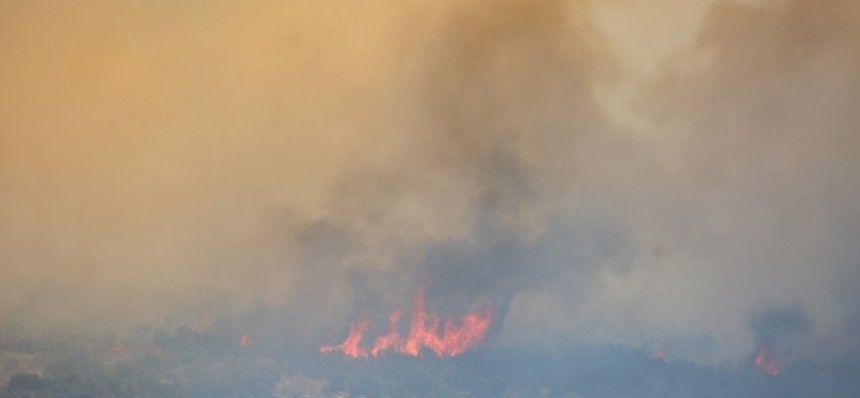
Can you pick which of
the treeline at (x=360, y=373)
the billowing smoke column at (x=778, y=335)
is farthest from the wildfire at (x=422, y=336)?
the billowing smoke column at (x=778, y=335)

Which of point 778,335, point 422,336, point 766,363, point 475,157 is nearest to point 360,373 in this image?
point 422,336

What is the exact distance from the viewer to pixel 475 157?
9.54 m

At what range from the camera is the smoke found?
9312 mm

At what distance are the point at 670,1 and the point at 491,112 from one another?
231 centimetres

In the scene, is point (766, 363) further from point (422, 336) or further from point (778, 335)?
point (422, 336)

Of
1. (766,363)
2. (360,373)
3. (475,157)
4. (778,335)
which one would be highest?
(475,157)

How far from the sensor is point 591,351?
959cm

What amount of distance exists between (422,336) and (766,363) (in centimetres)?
365

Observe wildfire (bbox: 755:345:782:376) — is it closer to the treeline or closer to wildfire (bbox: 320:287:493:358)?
the treeline

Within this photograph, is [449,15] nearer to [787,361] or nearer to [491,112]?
[491,112]

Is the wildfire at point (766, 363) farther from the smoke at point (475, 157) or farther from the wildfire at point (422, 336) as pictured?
the wildfire at point (422, 336)

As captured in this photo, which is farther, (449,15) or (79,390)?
(449,15)

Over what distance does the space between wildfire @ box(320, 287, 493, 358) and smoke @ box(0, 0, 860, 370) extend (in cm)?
14

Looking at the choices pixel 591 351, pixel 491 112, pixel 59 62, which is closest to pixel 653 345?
pixel 591 351
